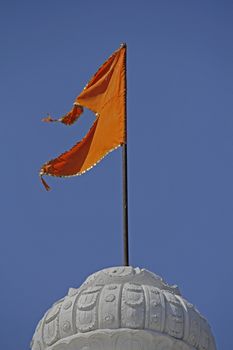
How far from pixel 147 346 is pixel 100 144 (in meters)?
5.22

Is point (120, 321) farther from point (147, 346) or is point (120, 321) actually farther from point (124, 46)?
point (124, 46)

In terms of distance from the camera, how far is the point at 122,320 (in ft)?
42.6

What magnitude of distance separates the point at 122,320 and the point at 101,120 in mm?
5469

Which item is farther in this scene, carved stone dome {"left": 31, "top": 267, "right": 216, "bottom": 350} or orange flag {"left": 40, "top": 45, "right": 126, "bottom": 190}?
orange flag {"left": 40, "top": 45, "right": 126, "bottom": 190}

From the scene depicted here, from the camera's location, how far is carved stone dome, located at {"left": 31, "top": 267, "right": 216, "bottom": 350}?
510 inches

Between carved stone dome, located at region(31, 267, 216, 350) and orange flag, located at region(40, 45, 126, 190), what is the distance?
161 inches

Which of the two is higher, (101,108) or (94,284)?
(101,108)

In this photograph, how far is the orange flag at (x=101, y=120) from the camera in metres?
17.2

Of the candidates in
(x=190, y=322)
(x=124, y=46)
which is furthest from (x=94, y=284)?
(x=124, y=46)

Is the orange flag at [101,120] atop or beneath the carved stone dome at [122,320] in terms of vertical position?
atop

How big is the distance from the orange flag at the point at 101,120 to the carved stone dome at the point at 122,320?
13.4ft

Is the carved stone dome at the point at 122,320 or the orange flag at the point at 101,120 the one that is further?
the orange flag at the point at 101,120

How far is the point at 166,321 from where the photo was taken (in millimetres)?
13047

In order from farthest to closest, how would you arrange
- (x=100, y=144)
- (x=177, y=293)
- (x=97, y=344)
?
1. (x=100, y=144)
2. (x=177, y=293)
3. (x=97, y=344)
